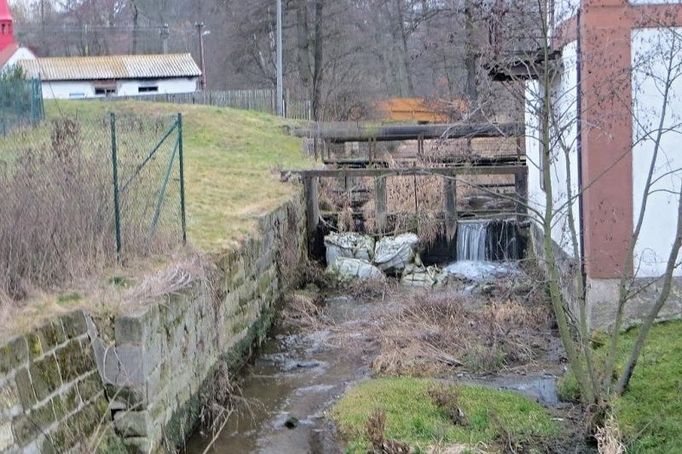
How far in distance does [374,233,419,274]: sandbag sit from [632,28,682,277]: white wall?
7167mm

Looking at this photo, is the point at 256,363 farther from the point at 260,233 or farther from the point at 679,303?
the point at 679,303

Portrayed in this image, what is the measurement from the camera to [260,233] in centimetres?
1339

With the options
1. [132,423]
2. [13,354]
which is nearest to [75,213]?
[132,423]

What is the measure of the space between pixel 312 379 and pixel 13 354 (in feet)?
18.5

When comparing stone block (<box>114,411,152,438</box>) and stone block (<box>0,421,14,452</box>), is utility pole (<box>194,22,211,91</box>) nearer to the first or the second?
stone block (<box>114,411,152,438</box>)

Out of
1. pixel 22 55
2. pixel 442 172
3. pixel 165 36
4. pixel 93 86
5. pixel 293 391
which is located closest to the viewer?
pixel 293 391

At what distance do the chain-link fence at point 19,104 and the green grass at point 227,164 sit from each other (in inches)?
21.9

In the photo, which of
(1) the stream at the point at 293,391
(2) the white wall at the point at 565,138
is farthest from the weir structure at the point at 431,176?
(1) the stream at the point at 293,391

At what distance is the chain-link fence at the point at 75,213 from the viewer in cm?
775

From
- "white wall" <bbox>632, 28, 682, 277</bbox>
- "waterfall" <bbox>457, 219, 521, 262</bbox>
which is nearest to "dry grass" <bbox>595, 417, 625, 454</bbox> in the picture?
"white wall" <bbox>632, 28, 682, 277</bbox>

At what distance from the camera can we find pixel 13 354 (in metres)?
6.01

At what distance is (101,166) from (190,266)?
1.51 metres

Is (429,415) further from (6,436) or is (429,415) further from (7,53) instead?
(7,53)

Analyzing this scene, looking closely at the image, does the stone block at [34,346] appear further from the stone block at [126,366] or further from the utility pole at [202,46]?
the utility pole at [202,46]
